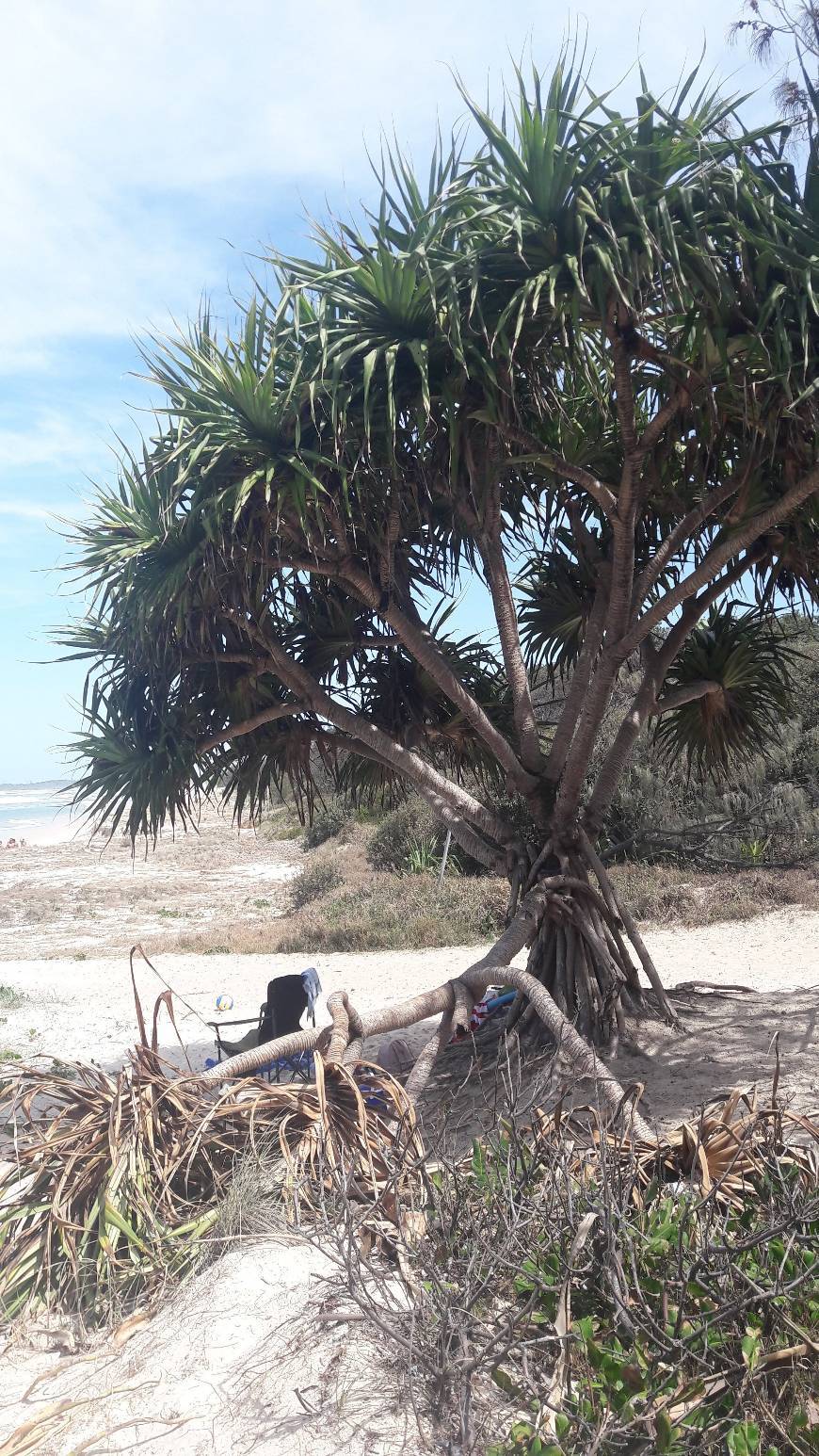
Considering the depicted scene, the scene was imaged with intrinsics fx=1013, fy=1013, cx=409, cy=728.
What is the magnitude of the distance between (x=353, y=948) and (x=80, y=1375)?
11205mm

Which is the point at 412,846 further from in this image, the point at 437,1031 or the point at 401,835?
the point at 437,1031

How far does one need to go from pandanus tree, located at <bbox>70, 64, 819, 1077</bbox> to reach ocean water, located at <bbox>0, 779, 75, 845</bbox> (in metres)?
38.7

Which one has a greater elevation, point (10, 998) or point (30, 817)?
point (30, 817)

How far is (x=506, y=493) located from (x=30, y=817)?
8253 cm

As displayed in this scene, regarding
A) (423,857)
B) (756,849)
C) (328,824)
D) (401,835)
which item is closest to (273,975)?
(423,857)

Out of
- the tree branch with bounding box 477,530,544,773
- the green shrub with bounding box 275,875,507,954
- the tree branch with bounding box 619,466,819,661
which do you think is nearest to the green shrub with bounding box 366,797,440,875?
A: the green shrub with bounding box 275,875,507,954

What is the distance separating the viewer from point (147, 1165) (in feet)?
10.5

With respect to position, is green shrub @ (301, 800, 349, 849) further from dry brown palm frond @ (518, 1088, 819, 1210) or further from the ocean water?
the ocean water

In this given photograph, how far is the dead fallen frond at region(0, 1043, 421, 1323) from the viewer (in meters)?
2.95

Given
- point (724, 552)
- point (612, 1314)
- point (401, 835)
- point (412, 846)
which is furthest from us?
point (401, 835)

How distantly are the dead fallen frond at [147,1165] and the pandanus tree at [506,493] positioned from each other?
2067 mm

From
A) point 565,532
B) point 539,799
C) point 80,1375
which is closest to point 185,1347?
point 80,1375

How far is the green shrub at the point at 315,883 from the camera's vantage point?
18609 millimetres

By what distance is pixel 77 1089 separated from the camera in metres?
3.64
